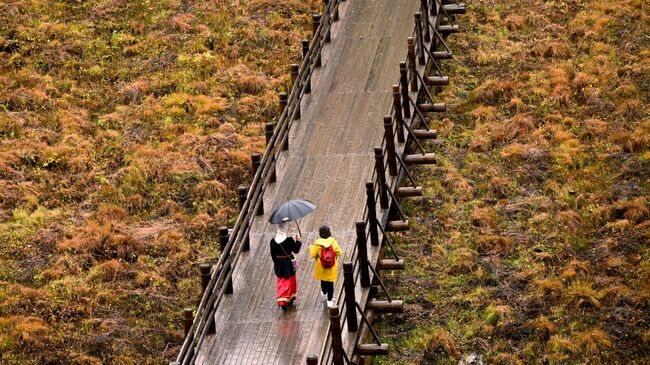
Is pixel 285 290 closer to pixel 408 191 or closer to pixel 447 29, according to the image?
pixel 408 191

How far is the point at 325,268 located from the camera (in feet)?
76.9

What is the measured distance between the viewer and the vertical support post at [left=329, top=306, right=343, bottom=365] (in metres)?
21.7

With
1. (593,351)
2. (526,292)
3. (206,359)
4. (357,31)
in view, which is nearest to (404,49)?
(357,31)

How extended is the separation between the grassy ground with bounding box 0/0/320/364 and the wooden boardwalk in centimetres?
272

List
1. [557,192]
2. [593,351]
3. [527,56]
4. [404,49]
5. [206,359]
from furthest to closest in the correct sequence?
[527,56] → [404,49] → [557,192] → [593,351] → [206,359]

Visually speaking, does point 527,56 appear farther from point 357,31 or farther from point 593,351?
point 593,351

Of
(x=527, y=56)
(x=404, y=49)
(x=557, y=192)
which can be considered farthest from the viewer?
(x=527, y=56)

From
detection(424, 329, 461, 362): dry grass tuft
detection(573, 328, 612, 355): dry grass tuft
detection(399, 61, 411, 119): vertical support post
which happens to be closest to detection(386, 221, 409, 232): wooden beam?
detection(424, 329, 461, 362): dry grass tuft

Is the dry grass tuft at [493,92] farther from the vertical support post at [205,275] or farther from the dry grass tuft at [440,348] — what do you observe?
the vertical support post at [205,275]

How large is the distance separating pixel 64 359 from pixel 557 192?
37.2ft

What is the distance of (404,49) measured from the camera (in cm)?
3250

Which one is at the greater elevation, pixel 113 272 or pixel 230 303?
pixel 230 303

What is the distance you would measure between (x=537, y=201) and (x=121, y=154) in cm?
1006

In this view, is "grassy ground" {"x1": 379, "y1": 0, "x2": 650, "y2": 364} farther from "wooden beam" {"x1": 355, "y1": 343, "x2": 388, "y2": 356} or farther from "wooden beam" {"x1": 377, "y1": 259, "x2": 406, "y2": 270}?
"wooden beam" {"x1": 355, "y1": 343, "x2": 388, "y2": 356}
